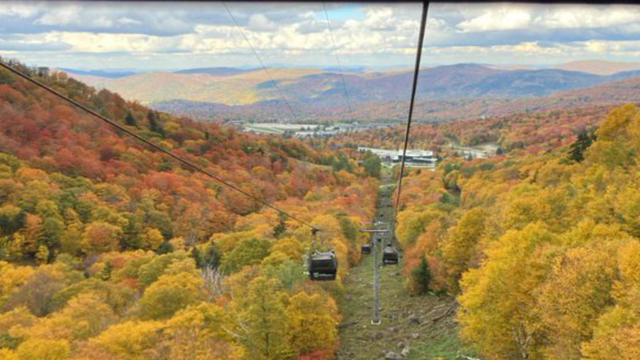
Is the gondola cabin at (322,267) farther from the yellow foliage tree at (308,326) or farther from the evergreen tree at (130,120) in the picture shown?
the evergreen tree at (130,120)

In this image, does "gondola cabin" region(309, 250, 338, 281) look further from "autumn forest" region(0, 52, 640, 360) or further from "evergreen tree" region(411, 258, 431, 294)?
"evergreen tree" region(411, 258, 431, 294)

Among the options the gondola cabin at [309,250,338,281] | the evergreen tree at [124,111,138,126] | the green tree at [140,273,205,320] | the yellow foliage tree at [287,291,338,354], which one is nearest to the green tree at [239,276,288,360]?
the yellow foliage tree at [287,291,338,354]

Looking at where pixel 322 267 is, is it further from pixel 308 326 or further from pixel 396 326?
pixel 396 326

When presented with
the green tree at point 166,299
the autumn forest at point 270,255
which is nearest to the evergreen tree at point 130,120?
the autumn forest at point 270,255

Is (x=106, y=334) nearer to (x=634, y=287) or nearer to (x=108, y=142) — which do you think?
(x=634, y=287)

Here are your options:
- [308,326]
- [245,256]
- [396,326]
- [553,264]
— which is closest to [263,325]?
[308,326]
